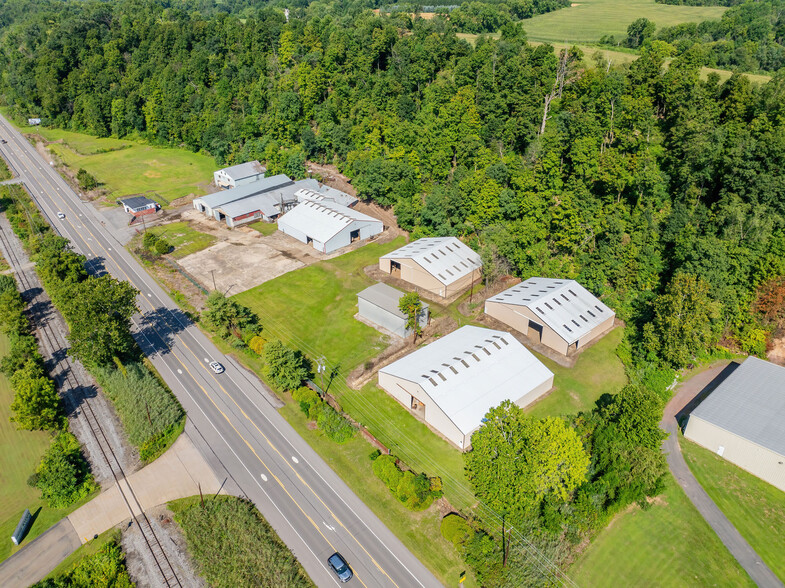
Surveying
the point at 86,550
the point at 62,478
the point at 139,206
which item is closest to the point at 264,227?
the point at 139,206

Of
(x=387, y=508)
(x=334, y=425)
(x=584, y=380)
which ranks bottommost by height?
(x=584, y=380)

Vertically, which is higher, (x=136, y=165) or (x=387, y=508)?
(x=136, y=165)

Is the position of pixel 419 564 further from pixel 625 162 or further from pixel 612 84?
pixel 612 84

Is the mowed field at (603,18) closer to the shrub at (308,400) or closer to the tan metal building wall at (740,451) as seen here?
the tan metal building wall at (740,451)

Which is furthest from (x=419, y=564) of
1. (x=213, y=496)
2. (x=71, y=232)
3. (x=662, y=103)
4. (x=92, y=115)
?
(x=92, y=115)

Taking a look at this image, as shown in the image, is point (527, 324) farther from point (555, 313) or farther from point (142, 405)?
point (142, 405)

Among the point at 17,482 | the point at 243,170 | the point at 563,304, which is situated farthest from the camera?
the point at 243,170
